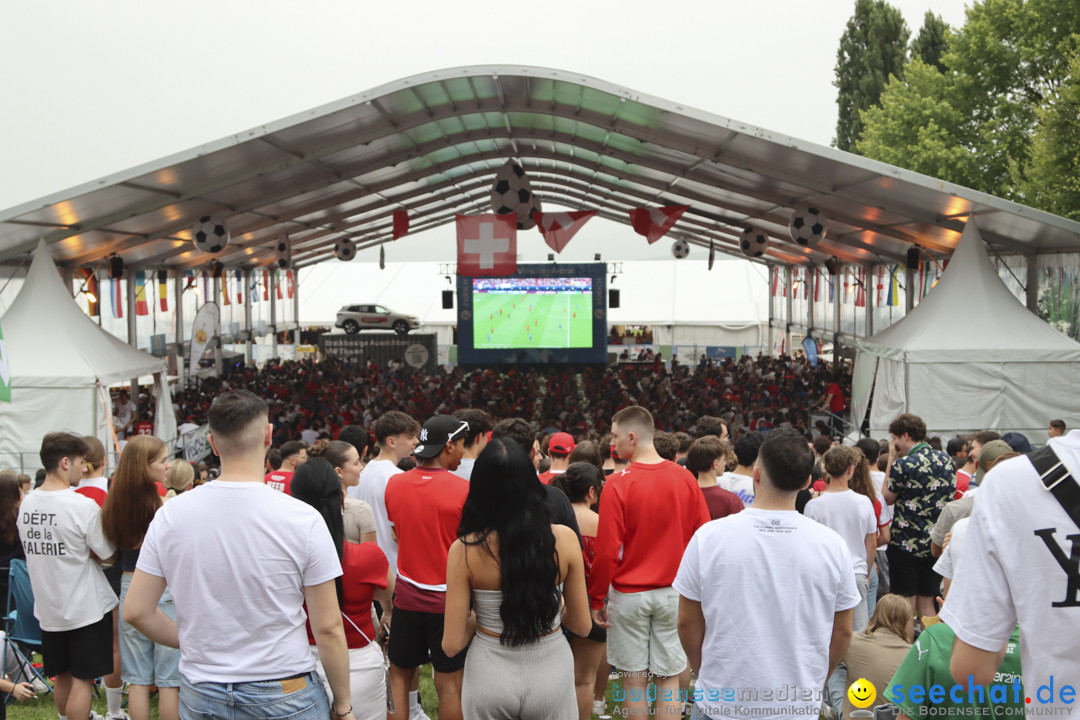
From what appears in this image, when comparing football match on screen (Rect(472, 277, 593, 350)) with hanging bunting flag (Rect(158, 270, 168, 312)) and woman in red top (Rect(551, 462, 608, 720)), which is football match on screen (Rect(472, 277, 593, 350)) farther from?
woman in red top (Rect(551, 462, 608, 720))

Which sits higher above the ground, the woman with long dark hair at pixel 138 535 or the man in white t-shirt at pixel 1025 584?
the man in white t-shirt at pixel 1025 584

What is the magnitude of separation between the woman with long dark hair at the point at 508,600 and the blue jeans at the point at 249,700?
1.59 feet

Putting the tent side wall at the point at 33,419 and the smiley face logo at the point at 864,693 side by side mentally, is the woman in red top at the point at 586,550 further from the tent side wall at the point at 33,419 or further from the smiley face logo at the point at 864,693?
the tent side wall at the point at 33,419

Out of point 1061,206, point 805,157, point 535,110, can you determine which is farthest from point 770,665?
point 1061,206

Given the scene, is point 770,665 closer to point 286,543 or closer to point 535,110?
point 286,543

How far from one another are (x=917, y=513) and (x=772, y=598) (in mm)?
3320

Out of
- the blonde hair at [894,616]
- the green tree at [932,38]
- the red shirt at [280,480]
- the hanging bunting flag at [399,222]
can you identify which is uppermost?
the green tree at [932,38]

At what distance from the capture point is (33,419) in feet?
38.0

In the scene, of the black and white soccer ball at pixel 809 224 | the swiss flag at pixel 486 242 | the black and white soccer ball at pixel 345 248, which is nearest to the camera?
the black and white soccer ball at pixel 809 224

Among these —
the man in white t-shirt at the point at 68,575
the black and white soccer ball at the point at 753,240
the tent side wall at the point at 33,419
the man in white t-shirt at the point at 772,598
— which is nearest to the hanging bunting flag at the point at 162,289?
the tent side wall at the point at 33,419

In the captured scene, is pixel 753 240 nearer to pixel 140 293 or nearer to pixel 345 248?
pixel 345 248

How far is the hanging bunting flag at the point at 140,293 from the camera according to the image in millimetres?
19109

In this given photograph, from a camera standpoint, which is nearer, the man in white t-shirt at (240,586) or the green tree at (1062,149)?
the man in white t-shirt at (240,586)

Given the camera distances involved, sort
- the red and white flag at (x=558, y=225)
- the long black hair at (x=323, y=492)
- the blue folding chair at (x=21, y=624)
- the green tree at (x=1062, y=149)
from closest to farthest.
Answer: the long black hair at (x=323, y=492) < the blue folding chair at (x=21, y=624) < the red and white flag at (x=558, y=225) < the green tree at (x=1062, y=149)
